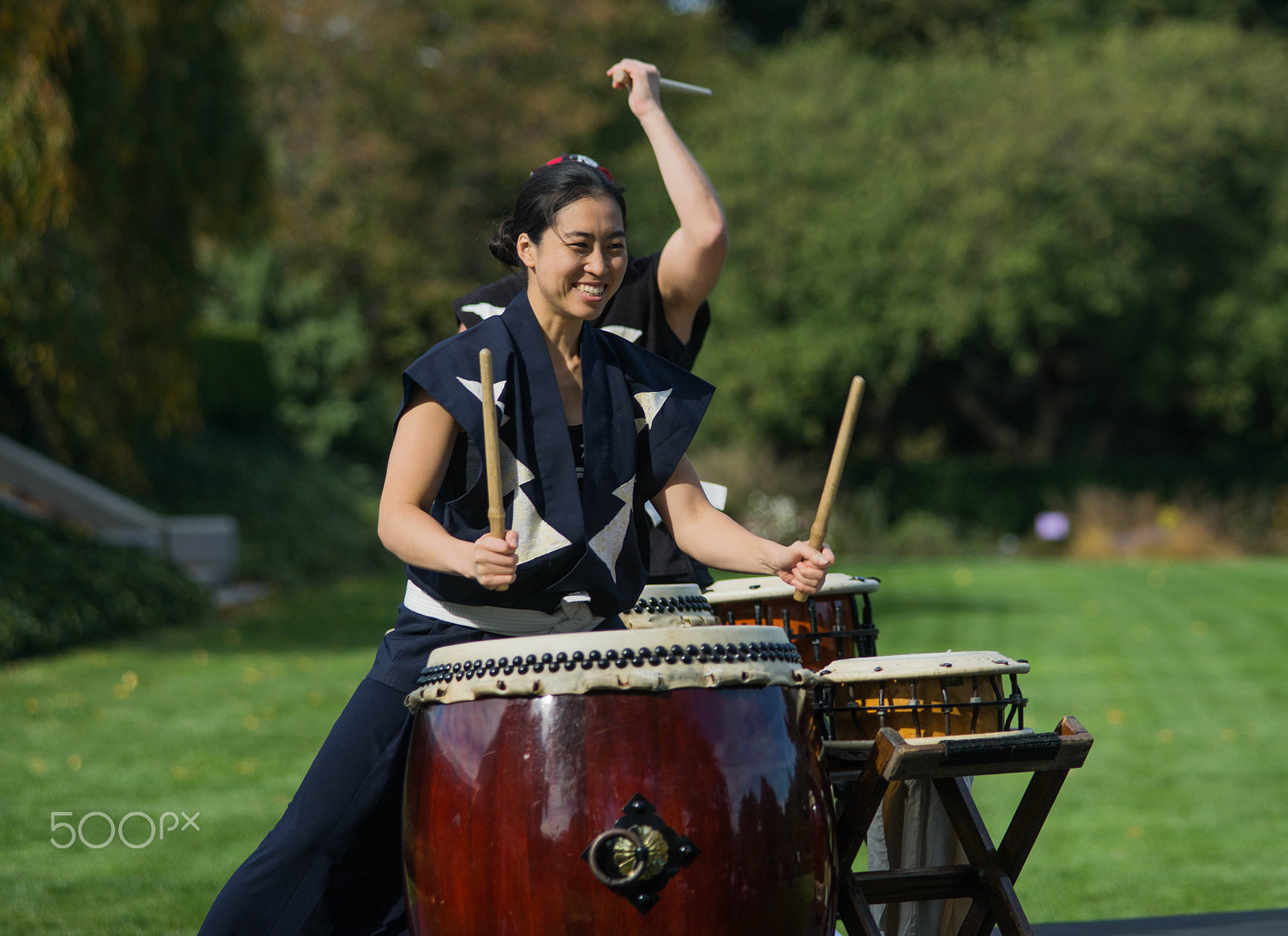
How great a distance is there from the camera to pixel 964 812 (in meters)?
2.84

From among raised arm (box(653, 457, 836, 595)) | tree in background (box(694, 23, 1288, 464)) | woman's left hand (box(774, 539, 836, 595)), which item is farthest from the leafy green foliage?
tree in background (box(694, 23, 1288, 464))

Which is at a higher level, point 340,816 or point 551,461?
point 551,461

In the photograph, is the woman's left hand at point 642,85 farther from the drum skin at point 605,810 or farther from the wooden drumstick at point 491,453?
the drum skin at point 605,810

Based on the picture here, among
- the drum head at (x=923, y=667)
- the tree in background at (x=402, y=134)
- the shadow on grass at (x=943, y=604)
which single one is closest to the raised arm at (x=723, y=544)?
the drum head at (x=923, y=667)

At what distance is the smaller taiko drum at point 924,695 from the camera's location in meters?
2.82

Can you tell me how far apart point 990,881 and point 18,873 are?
3.11 metres

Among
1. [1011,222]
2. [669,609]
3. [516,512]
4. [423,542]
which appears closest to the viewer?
[423,542]

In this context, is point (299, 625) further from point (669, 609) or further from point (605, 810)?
point (605, 810)

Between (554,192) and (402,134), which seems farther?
(402,134)

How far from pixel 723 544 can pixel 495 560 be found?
58 centimetres

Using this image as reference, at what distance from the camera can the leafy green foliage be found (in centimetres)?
881

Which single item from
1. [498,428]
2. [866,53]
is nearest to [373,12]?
[866,53]

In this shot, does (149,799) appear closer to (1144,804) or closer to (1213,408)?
(1144,804)

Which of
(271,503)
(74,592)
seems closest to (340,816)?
(74,592)
